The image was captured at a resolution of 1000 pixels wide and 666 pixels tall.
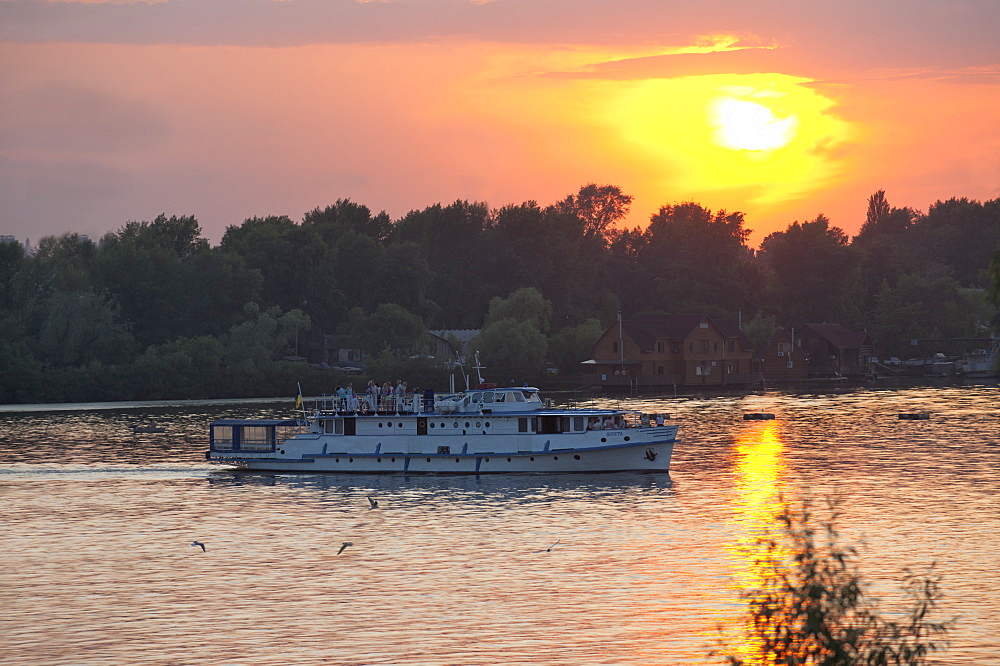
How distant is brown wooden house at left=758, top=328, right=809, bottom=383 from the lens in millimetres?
175625

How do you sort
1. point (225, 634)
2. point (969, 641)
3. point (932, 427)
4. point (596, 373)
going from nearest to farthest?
point (969, 641), point (225, 634), point (932, 427), point (596, 373)

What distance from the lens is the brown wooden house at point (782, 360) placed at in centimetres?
17562

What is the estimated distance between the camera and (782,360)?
178 meters

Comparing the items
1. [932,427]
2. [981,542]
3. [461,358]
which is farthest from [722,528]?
[461,358]

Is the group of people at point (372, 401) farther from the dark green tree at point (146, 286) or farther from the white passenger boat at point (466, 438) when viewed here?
the dark green tree at point (146, 286)

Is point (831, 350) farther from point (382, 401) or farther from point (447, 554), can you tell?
point (447, 554)

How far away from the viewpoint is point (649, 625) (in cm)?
3216

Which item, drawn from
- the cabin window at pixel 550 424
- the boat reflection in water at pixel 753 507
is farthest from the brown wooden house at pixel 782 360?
the cabin window at pixel 550 424

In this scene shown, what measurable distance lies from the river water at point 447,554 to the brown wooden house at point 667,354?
7689 cm

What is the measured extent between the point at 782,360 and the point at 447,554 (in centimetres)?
14317

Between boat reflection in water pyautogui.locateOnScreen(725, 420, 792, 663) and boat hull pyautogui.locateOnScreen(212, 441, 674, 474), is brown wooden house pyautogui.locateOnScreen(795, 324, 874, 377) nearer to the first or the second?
boat reflection in water pyautogui.locateOnScreen(725, 420, 792, 663)

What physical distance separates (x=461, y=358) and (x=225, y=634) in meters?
137

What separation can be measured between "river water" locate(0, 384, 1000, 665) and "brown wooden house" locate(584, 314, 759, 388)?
76.9 m

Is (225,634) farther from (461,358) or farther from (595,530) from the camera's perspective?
(461,358)
